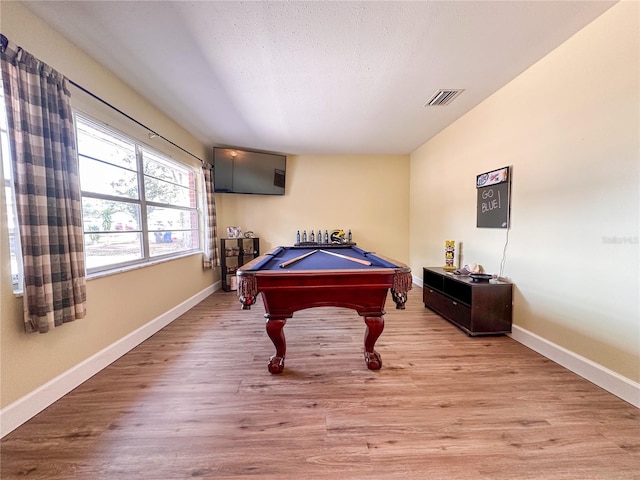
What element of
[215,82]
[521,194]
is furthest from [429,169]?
[215,82]

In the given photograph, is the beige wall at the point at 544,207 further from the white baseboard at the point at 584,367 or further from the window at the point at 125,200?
the window at the point at 125,200

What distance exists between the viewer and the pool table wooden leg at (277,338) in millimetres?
1787

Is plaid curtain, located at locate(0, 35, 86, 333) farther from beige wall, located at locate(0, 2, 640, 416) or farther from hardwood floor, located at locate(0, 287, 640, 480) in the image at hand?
hardwood floor, located at locate(0, 287, 640, 480)

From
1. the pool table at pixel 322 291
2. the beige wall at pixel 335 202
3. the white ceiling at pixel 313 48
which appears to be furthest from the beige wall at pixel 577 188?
the beige wall at pixel 335 202

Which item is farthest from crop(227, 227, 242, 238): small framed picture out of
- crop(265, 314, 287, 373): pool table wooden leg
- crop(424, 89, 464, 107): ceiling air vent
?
crop(424, 89, 464, 107): ceiling air vent

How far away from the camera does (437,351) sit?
6.95ft

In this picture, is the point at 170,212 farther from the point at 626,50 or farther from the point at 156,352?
the point at 626,50

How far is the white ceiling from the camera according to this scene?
152 cm

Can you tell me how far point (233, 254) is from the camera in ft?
14.1

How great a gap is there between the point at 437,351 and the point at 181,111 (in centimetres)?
385

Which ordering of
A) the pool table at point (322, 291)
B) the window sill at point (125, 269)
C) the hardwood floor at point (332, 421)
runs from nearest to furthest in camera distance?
1. the hardwood floor at point (332, 421)
2. the pool table at point (322, 291)
3. the window sill at point (125, 269)

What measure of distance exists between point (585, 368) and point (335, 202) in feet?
12.5

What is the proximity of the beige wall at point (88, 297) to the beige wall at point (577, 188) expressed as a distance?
3.80 meters

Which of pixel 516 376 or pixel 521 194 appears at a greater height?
pixel 521 194
